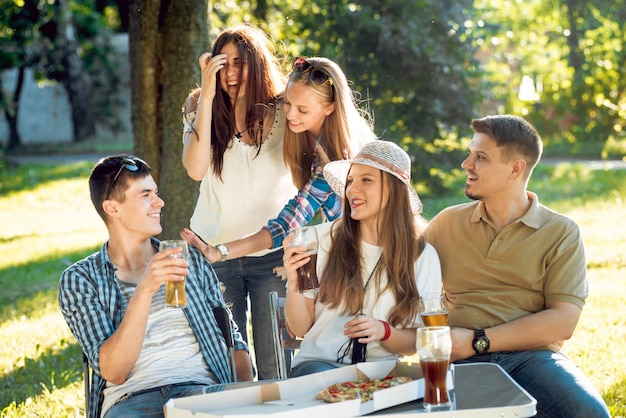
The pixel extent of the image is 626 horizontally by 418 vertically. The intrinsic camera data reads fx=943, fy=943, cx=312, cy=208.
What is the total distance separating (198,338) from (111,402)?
0.43 m

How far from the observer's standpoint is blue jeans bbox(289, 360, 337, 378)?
12.3 feet

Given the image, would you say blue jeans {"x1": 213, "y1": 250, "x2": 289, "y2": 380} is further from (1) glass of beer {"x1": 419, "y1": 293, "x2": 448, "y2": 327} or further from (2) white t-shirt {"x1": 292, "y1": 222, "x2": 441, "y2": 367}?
(1) glass of beer {"x1": 419, "y1": 293, "x2": 448, "y2": 327}

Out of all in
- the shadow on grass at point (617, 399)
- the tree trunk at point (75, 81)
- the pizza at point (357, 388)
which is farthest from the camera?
the tree trunk at point (75, 81)

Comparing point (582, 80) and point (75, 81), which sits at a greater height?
point (75, 81)

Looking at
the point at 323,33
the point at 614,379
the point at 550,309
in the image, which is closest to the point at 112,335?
the point at 550,309

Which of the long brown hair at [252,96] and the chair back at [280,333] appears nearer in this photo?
the chair back at [280,333]

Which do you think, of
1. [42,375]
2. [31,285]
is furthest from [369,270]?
[31,285]

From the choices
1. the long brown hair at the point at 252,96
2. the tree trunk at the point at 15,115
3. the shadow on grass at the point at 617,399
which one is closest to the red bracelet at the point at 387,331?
the long brown hair at the point at 252,96

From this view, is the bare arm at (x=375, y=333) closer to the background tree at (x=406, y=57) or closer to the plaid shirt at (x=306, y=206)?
the plaid shirt at (x=306, y=206)

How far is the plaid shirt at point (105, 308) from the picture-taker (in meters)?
3.63

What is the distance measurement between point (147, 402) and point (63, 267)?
7.81 meters

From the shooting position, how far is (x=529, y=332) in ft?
12.9

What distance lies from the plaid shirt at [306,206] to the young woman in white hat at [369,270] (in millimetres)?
351

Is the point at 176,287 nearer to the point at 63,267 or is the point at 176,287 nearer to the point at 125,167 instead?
the point at 125,167
